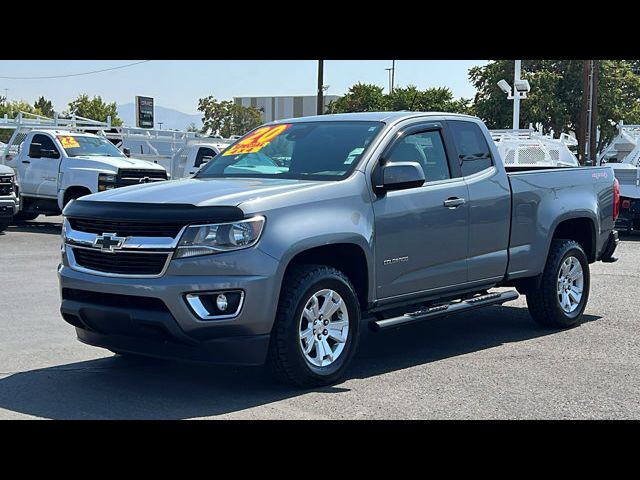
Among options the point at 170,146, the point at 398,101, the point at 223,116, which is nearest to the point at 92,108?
the point at 223,116

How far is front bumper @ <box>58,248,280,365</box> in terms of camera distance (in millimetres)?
5844

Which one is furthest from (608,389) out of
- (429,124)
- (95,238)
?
(95,238)

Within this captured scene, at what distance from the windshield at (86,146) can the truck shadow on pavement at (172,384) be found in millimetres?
12526

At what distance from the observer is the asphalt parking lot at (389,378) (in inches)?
230

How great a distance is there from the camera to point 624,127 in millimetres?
24000

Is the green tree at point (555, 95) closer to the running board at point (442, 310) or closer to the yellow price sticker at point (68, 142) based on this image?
the yellow price sticker at point (68, 142)

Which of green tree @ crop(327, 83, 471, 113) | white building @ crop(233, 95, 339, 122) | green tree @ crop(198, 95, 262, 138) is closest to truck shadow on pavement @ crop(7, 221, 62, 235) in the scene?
green tree @ crop(327, 83, 471, 113)

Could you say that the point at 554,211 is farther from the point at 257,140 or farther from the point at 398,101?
the point at 398,101

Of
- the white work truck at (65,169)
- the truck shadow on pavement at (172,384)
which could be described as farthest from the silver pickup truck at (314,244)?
the white work truck at (65,169)

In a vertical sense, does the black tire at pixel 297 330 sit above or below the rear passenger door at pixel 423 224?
below

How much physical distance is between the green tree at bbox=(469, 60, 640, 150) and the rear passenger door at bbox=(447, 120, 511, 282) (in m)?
43.1

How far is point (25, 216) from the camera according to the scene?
20656mm

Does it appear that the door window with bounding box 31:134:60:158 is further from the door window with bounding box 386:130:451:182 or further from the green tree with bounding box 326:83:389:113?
the green tree with bounding box 326:83:389:113

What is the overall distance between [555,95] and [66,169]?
1527 inches
